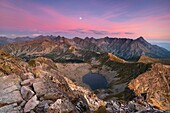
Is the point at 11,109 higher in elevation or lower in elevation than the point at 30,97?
lower

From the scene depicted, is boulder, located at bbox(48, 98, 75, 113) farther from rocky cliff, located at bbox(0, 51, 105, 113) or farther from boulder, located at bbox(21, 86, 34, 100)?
boulder, located at bbox(21, 86, 34, 100)

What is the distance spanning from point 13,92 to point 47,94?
205 inches

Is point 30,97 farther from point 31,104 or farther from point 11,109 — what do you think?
point 11,109

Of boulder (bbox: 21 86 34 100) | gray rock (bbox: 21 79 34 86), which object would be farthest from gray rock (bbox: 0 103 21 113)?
gray rock (bbox: 21 79 34 86)

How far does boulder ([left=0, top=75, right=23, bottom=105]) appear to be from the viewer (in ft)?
85.4

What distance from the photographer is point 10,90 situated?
28.0 m

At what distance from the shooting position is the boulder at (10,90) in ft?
85.4

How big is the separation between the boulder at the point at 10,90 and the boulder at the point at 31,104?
1950mm

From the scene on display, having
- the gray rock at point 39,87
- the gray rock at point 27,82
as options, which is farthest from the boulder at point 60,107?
the gray rock at point 27,82

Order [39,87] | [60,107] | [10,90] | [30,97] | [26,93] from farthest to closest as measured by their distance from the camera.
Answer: [39,87] → [10,90] → [26,93] → [30,97] → [60,107]

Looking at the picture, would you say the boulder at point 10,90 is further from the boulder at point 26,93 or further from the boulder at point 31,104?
the boulder at point 31,104

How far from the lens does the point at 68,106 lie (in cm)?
2484

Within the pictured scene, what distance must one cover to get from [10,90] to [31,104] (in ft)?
18.4

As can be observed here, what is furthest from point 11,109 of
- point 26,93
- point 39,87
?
point 39,87
